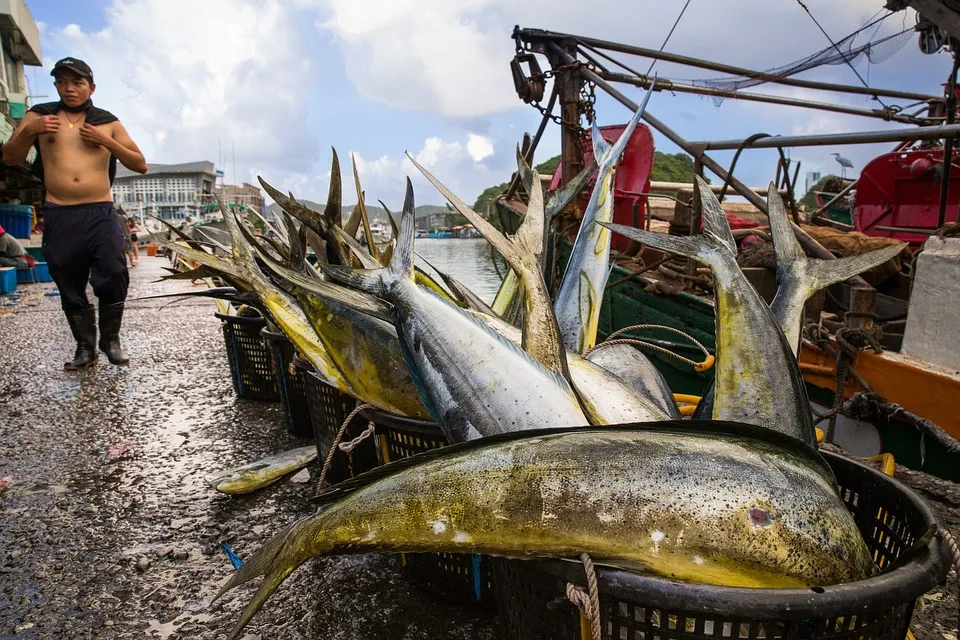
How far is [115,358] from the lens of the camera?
5.27 metres

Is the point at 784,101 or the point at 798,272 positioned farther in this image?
the point at 784,101

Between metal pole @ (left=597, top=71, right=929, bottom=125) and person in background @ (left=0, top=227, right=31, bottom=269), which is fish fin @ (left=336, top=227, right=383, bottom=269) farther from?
person in background @ (left=0, top=227, right=31, bottom=269)

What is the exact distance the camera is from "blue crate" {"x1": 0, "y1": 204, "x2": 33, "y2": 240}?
16.4m

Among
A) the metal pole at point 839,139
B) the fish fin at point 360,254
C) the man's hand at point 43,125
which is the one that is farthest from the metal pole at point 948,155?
the man's hand at point 43,125

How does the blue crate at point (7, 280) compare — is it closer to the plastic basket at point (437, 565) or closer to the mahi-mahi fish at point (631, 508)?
the plastic basket at point (437, 565)

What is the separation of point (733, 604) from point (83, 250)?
5479 mm

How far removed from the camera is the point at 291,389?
341 centimetres

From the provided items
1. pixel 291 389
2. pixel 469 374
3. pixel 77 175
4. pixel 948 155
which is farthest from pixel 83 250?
pixel 948 155

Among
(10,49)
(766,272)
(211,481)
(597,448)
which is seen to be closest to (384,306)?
(597,448)

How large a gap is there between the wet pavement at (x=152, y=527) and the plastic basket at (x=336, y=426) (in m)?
0.27

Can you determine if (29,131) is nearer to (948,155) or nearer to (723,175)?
(723,175)

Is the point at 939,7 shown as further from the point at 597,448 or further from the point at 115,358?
the point at 115,358

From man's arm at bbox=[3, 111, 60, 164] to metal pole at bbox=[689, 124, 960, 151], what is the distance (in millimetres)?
5035

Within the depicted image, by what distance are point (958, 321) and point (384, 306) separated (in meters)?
3.25
